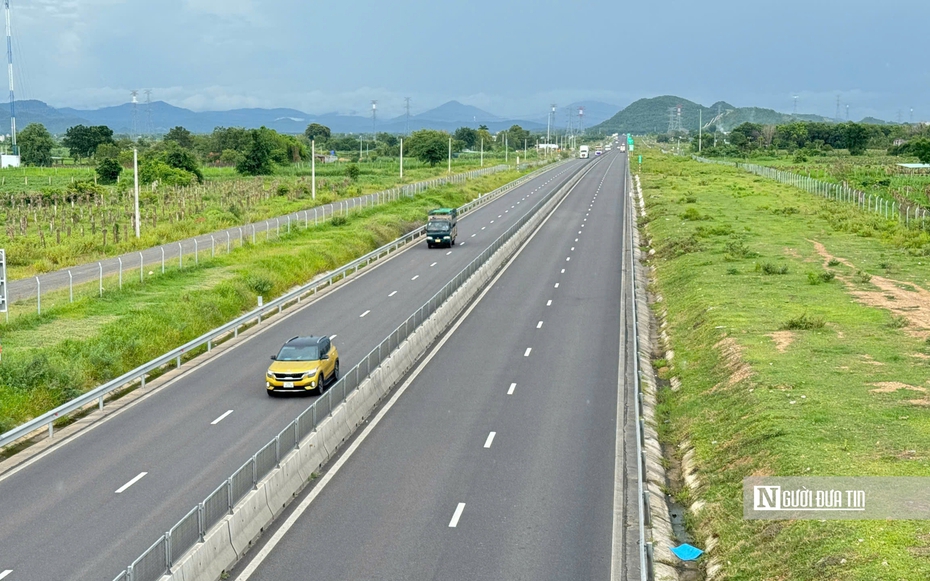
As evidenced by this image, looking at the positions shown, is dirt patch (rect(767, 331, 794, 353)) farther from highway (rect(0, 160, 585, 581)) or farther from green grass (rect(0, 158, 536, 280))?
green grass (rect(0, 158, 536, 280))

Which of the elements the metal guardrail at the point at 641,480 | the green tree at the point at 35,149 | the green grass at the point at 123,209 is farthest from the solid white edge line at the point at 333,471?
the green tree at the point at 35,149

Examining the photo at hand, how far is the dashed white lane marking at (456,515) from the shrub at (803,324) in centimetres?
2092

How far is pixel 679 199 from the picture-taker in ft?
330

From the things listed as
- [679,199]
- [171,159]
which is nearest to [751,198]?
[679,199]

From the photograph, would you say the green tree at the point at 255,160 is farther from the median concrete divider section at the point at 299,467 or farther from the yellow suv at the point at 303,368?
the yellow suv at the point at 303,368

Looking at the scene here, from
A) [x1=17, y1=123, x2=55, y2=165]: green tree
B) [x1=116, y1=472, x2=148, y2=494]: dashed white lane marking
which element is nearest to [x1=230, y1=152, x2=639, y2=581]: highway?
[x1=116, y1=472, x2=148, y2=494]: dashed white lane marking

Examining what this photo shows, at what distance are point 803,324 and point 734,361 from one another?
6169 millimetres

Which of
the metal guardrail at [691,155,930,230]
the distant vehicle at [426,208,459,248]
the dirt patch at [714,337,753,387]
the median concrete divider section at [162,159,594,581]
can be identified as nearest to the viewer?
the median concrete divider section at [162,159,594,581]

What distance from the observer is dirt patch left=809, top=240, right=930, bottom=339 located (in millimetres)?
38500

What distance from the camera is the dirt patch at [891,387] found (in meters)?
28.6

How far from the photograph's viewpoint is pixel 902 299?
4466 centimetres

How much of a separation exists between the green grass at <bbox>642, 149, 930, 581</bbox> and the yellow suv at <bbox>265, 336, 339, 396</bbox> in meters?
10.7

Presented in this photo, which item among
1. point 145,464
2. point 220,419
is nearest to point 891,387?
point 220,419

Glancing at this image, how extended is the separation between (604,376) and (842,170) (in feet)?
369
